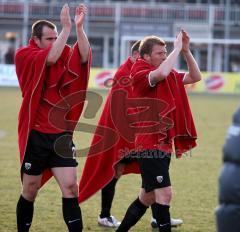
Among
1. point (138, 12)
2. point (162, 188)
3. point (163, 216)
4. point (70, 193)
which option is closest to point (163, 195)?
point (162, 188)

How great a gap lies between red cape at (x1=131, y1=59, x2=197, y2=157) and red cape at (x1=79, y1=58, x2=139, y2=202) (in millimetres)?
1224

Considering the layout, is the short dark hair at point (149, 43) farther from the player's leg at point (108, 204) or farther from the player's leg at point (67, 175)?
the player's leg at point (108, 204)

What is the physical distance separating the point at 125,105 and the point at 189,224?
4.97 ft

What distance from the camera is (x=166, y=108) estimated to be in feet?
22.5

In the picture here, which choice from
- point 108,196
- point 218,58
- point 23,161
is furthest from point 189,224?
point 218,58

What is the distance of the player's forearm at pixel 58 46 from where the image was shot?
21.6ft

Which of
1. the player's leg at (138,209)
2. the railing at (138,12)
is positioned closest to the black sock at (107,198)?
the player's leg at (138,209)

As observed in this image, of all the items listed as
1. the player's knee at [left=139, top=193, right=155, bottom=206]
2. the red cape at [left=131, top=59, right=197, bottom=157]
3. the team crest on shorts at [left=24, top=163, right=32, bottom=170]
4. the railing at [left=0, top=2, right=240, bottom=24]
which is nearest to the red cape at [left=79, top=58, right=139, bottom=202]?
the player's knee at [left=139, top=193, right=155, bottom=206]

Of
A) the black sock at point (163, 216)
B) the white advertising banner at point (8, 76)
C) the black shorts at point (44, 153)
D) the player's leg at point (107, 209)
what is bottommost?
the white advertising banner at point (8, 76)

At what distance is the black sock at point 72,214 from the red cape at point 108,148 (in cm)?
142

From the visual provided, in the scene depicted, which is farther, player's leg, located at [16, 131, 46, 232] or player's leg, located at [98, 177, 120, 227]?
player's leg, located at [98, 177, 120, 227]

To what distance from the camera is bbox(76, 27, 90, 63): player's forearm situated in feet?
22.0

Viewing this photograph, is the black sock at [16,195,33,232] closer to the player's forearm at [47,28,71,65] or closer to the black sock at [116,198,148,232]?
the black sock at [116,198,148,232]

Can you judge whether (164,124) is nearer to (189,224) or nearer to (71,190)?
(71,190)
